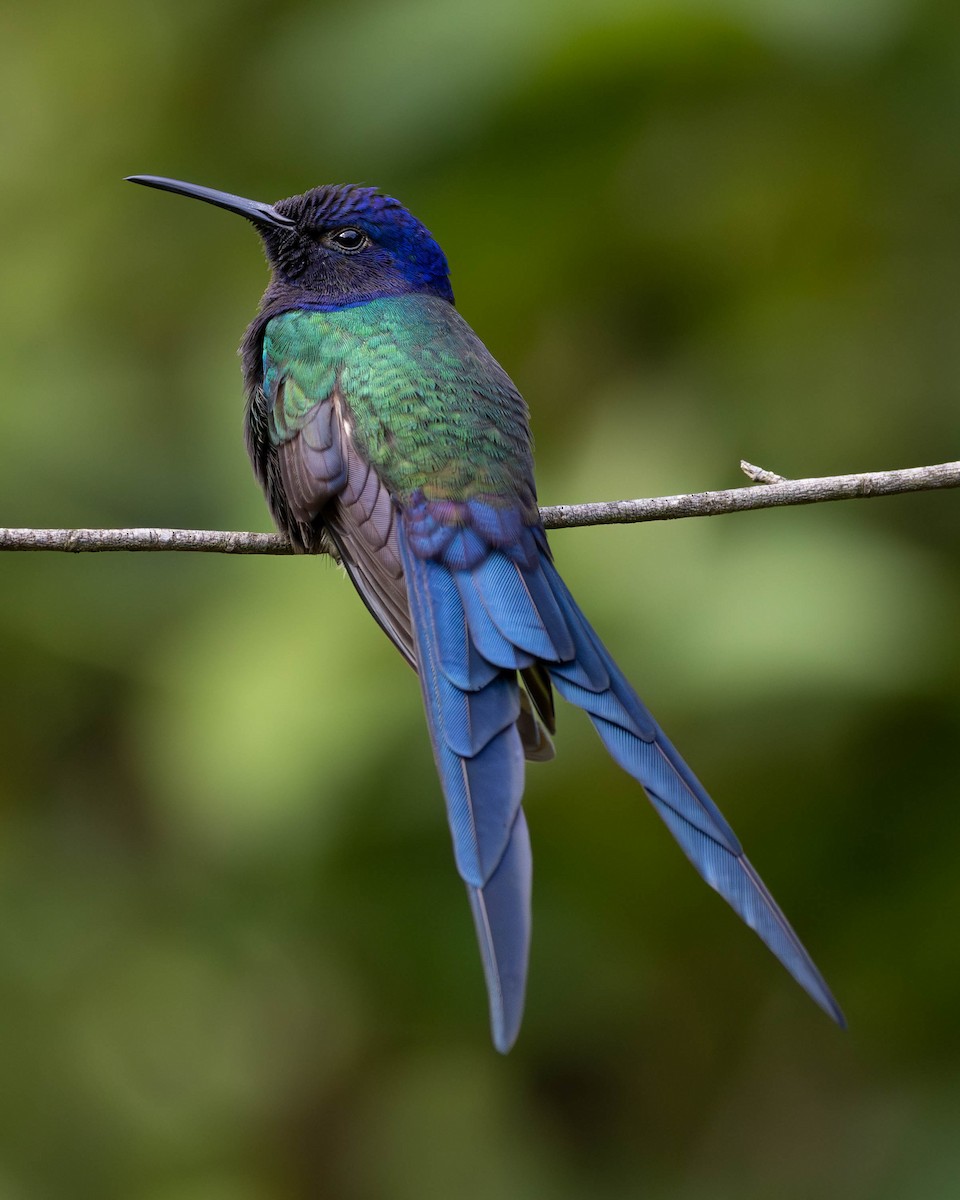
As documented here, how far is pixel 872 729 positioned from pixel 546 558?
1.82 meters

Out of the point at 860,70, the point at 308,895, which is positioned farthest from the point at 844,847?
the point at 860,70

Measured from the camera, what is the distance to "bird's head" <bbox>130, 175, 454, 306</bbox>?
4336 mm

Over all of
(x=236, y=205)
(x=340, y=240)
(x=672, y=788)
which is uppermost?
(x=236, y=205)

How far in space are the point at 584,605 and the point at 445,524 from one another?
1.55 metres

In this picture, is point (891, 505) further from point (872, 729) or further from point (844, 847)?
point (844, 847)

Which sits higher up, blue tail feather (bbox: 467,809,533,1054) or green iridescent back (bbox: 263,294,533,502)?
green iridescent back (bbox: 263,294,533,502)

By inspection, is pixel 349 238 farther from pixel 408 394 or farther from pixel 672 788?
pixel 672 788

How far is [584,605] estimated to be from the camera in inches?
197

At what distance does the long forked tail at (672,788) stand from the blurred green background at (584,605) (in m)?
1.54

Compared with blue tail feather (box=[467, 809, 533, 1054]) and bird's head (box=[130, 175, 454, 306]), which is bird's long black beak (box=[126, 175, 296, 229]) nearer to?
bird's head (box=[130, 175, 454, 306])

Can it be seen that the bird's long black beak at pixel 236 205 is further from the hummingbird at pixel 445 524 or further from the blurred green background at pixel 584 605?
the blurred green background at pixel 584 605

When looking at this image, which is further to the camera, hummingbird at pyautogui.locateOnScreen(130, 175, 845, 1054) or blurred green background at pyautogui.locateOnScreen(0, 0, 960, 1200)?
blurred green background at pyautogui.locateOnScreen(0, 0, 960, 1200)

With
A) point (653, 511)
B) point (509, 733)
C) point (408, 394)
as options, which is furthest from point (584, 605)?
point (509, 733)

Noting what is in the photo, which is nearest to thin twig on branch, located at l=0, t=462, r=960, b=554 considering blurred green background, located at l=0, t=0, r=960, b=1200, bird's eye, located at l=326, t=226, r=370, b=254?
bird's eye, located at l=326, t=226, r=370, b=254
